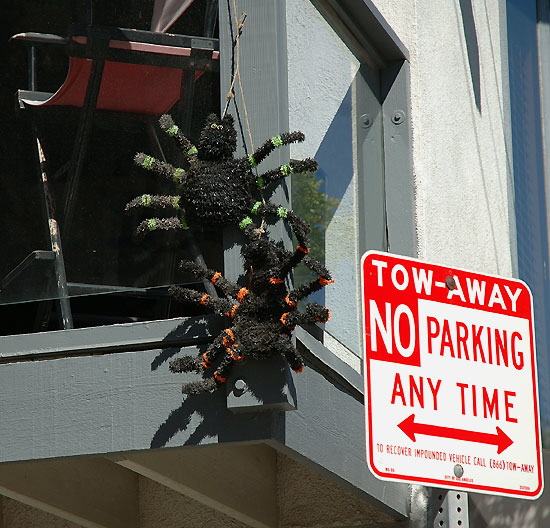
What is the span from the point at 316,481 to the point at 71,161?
1387 millimetres

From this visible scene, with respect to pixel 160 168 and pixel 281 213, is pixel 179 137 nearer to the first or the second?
pixel 160 168

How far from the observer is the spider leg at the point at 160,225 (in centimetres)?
371

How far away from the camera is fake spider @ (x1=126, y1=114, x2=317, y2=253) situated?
367 centimetres

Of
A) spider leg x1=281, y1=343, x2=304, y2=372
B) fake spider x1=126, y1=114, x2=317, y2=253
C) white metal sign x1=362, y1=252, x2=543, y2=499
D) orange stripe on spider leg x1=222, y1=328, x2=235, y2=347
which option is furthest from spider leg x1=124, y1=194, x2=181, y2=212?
white metal sign x1=362, y1=252, x2=543, y2=499

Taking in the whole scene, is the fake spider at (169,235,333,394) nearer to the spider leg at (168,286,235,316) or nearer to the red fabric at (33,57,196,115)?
the spider leg at (168,286,235,316)

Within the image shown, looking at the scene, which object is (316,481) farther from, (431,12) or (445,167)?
(431,12)

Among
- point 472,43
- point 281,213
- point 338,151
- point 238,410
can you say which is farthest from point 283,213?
point 472,43

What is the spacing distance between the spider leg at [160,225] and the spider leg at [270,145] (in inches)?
10.9

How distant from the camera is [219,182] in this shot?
12.1 feet

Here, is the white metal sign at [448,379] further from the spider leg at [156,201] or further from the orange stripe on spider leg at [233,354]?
the spider leg at [156,201]

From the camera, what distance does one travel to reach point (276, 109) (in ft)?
12.2

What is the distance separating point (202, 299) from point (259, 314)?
0.18 metres

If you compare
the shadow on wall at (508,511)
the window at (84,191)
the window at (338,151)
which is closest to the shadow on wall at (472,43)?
the window at (338,151)

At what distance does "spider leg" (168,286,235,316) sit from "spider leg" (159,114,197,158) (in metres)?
0.41
